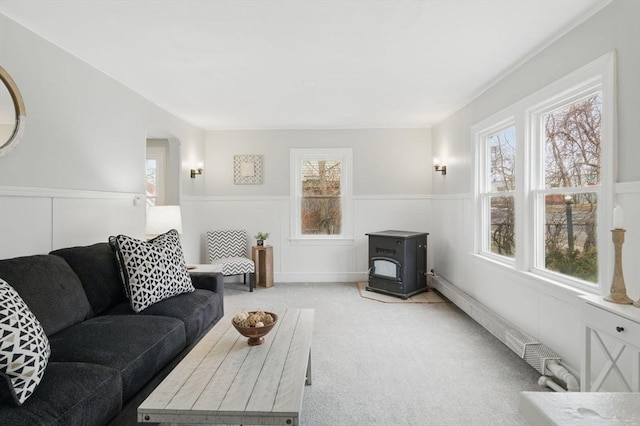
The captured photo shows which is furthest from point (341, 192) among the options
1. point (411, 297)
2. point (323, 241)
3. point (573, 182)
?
point (573, 182)

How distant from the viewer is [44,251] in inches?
98.6

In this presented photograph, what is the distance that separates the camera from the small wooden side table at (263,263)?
16.9 feet

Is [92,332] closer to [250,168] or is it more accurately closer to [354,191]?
[250,168]

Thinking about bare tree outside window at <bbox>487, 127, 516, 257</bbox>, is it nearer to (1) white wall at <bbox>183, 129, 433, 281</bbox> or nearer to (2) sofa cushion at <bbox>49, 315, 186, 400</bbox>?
(1) white wall at <bbox>183, 129, 433, 281</bbox>

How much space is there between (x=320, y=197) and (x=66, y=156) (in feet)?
11.4

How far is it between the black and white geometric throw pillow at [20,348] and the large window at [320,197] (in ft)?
13.6

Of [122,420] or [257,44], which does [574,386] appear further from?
[257,44]

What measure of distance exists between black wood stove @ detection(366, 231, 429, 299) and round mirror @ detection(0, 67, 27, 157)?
387 centimetres

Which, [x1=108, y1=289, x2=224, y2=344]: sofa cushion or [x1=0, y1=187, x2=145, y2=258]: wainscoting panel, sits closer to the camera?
[x1=0, y1=187, x2=145, y2=258]: wainscoting panel

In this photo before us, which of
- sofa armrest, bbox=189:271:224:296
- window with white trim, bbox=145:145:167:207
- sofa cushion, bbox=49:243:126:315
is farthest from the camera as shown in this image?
window with white trim, bbox=145:145:167:207

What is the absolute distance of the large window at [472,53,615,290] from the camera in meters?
2.14

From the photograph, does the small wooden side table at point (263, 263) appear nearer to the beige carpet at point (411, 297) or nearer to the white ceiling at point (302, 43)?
the beige carpet at point (411, 297)

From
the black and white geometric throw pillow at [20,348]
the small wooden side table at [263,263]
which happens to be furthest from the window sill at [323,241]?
the black and white geometric throw pillow at [20,348]

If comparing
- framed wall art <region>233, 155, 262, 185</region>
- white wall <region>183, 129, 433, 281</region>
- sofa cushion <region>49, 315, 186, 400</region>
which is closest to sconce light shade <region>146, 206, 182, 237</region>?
sofa cushion <region>49, 315, 186, 400</region>
